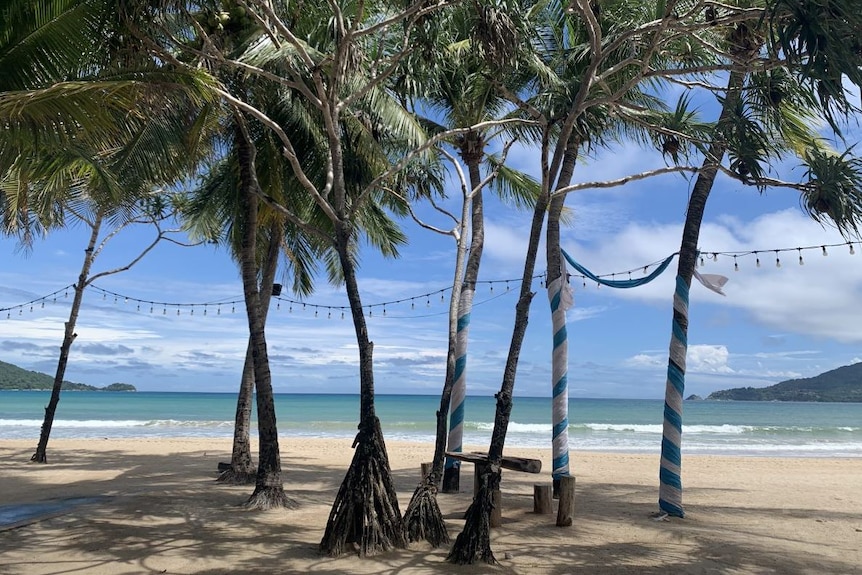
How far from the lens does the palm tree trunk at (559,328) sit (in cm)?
870

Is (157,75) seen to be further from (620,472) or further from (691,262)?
(620,472)

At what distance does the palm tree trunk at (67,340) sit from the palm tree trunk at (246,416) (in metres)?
4.20

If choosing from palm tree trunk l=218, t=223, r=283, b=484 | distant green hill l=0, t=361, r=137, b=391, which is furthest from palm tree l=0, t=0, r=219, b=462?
distant green hill l=0, t=361, r=137, b=391

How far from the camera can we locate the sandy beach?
5883mm

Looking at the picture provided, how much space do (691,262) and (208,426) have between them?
30772 mm

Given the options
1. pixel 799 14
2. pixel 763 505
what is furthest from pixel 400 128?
pixel 763 505

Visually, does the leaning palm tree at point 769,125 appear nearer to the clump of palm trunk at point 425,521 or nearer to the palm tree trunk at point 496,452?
the palm tree trunk at point 496,452

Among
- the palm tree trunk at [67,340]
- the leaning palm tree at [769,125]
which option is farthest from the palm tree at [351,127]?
the palm tree trunk at [67,340]

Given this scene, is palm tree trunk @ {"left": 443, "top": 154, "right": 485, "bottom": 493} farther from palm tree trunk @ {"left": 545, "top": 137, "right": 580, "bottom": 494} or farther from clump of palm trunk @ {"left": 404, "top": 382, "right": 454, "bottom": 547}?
clump of palm trunk @ {"left": 404, "top": 382, "right": 454, "bottom": 547}

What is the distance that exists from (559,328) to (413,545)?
345 cm

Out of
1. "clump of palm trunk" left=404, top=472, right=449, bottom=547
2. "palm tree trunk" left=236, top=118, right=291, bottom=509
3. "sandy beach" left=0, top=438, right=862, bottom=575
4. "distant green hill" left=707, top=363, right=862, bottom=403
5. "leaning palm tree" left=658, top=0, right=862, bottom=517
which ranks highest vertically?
"distant green hill" left=707, top=363, right=862, bottom=403

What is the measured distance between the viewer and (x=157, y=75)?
6.00 meters

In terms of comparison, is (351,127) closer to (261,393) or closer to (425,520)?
(261,393)

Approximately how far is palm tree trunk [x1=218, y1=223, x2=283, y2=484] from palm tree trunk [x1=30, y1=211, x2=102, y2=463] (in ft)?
13.8
